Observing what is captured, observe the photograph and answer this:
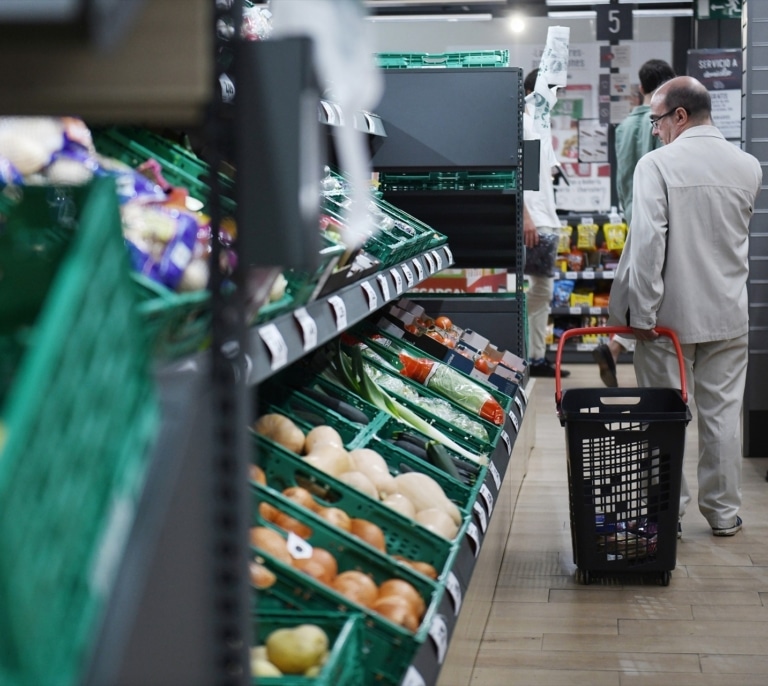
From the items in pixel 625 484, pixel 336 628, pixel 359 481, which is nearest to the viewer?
pixel 336 628

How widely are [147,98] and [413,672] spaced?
1149mm

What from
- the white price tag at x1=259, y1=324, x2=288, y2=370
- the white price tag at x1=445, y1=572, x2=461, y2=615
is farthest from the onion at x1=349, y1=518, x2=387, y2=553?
the white price tag at x1=259, y1=324, x2=288, y2=370

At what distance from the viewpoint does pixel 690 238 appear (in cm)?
405

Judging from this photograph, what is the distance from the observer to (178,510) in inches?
37.2

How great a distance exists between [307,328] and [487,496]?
121 cm

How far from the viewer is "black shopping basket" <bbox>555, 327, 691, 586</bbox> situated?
354 centimetres

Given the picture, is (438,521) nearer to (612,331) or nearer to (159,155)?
(159,155)

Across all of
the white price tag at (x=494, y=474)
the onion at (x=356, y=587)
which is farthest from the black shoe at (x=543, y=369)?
the onion at (x=356, y=587)

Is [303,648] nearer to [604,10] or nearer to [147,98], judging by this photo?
[147,98]

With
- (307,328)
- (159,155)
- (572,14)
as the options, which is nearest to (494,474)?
(307,328)

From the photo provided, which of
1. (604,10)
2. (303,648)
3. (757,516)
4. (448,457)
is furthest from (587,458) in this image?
(604,10)

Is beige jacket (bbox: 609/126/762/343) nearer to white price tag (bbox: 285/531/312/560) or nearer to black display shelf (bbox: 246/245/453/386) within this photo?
black display shelf (bbox: 246/245/453/386)

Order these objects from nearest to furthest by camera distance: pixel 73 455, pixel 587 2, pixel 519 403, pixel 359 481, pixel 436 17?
pixel 73 455
pixel 359 481
pixel 519 403
pixel 587 2
pixel 436 17

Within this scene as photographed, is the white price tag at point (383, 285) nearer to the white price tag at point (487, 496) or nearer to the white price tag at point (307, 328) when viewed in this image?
the white price tag at point (487, 496)
